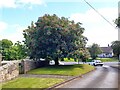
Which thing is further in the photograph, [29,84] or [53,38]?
[53,38]

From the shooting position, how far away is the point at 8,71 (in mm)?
26422

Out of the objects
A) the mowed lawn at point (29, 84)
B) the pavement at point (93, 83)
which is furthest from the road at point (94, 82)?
the mowed lawn at point (29, 84)

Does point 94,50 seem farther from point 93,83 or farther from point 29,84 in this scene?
point 29,84

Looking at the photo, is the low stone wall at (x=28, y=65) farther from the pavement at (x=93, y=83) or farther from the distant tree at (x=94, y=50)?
the distant tree at (x=94, y=50)

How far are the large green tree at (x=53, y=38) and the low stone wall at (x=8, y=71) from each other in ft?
30.9

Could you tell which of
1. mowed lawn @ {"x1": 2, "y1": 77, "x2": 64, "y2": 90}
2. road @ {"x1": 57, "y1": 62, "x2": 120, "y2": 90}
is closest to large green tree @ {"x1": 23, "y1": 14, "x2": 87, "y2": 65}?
road @ {"x1": 57, "y1": 62, "x2": 120, "y2": 90}

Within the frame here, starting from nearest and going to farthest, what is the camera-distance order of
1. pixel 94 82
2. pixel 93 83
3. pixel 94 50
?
1. pixel 93 83
2. pixel 94 82
3. pixel 94 50

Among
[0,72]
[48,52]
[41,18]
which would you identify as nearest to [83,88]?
[0,72]

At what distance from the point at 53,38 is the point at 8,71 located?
13.8m

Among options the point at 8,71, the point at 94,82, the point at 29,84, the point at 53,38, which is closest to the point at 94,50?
the point at 53,38

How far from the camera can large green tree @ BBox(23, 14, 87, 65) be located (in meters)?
38.8

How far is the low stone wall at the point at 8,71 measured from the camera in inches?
964

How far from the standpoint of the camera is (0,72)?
77.7ft

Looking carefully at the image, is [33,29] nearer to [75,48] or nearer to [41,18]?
[41,18]
